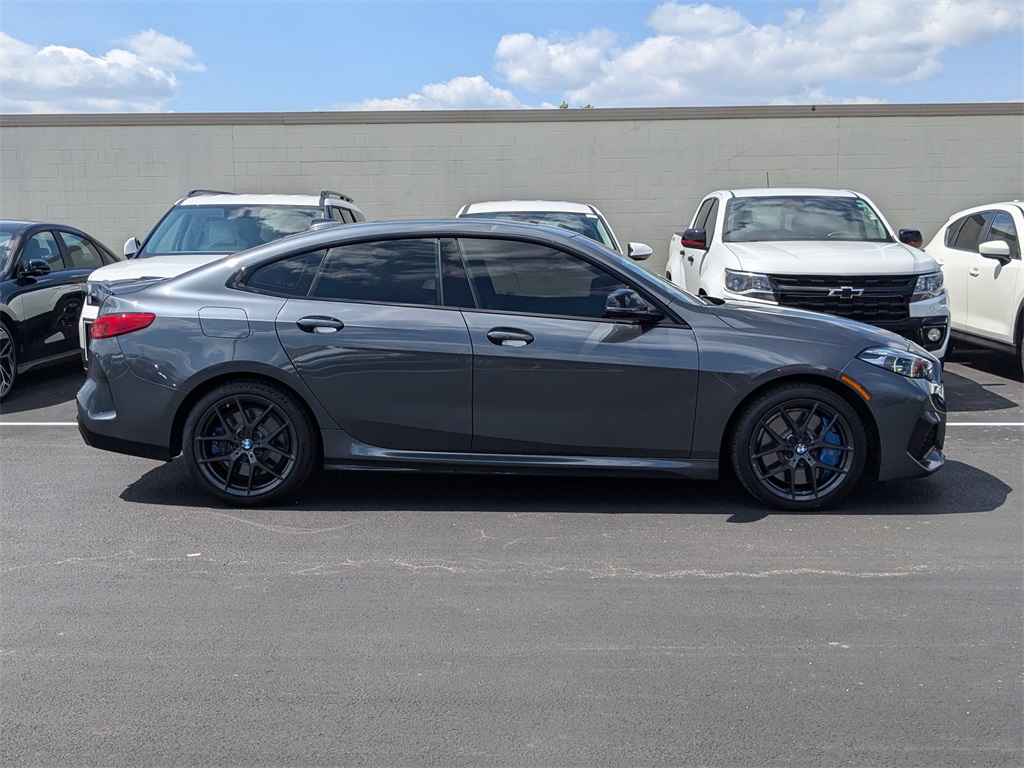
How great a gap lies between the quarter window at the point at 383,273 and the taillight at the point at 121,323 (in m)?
0.96

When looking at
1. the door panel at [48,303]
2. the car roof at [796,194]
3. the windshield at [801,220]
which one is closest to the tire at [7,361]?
the door panel at [48,303]

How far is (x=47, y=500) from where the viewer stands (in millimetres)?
6250

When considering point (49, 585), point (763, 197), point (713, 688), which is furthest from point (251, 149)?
point (713, 688)

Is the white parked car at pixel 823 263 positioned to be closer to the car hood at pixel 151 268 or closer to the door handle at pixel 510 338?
the door handle at pixel 510 338

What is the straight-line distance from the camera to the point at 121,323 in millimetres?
6086

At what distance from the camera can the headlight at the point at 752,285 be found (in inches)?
360

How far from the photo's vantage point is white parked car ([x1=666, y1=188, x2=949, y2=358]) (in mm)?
8992

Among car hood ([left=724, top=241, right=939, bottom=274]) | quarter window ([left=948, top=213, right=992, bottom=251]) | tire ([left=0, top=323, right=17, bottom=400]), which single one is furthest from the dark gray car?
quarter window ([left=948, top=213, right=992, bottom=251])

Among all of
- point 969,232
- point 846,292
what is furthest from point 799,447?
point 969,232

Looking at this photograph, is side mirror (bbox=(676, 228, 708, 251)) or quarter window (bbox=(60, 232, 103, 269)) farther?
quarter window (bbox=(60, 232, 103, 269))

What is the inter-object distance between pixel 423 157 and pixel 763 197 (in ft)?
23.5

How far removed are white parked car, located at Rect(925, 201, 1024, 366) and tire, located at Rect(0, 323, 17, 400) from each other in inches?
361

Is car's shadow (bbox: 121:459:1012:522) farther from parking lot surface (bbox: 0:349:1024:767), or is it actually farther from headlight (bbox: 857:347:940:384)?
headlight (bbox: 857:347:940:384)

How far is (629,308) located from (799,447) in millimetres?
1229
